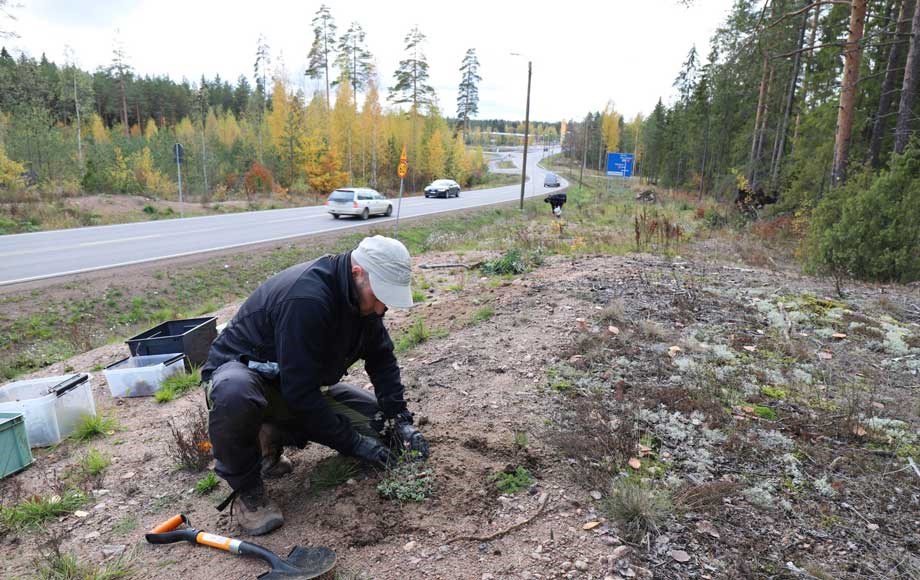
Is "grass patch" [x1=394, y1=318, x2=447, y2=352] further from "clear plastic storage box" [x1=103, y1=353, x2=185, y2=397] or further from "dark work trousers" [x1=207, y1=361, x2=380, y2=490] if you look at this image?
"dark work trousers" [x1=207, y1=361, x2=380, y2=490]

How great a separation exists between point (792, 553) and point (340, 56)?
5077 centimetres

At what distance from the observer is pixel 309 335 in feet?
8.36

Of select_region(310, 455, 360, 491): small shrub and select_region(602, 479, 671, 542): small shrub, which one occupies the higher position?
select_region(602, 479, 671, 542): small shrub

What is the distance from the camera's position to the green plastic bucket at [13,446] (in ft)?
11.3

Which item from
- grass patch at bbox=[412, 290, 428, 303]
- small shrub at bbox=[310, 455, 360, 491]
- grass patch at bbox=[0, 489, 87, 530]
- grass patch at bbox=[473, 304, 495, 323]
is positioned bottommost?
grass patch at bbox=[0, 489, 87, 530]

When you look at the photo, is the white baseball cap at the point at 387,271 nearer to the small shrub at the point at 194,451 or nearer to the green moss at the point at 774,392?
the small shrub at the point at 194,451

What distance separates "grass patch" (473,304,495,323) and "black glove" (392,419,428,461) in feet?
9.73

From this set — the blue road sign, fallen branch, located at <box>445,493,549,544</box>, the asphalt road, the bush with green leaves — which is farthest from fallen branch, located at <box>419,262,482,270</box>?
the blue road sign

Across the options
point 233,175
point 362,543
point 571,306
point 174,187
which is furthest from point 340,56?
point 362,543

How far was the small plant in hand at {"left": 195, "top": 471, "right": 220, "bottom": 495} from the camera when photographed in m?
3.10

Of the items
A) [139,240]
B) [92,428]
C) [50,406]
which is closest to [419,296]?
[92,428]

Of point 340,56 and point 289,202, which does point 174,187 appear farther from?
point 340,56

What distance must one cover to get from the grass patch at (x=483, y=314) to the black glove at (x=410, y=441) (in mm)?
2966

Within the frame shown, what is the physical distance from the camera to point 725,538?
246cm
